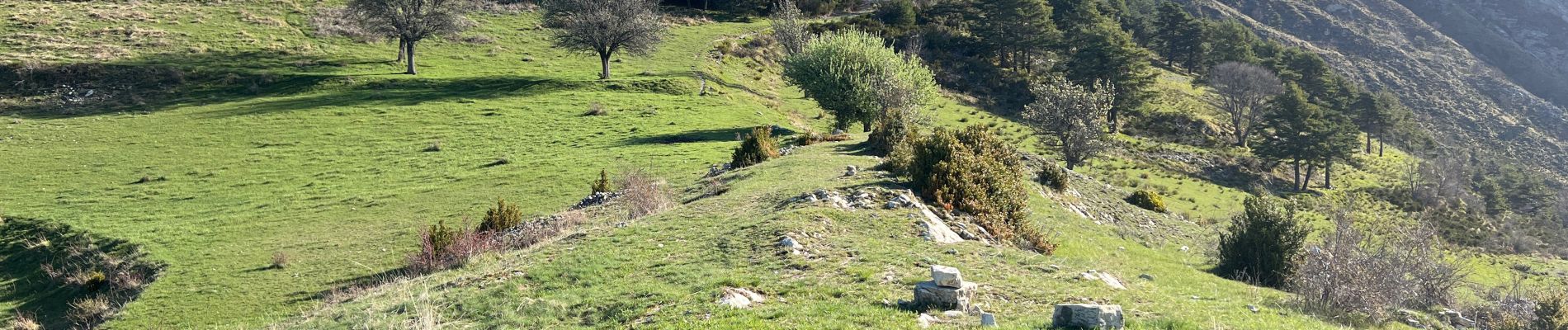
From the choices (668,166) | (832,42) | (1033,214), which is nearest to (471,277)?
(1033,214)

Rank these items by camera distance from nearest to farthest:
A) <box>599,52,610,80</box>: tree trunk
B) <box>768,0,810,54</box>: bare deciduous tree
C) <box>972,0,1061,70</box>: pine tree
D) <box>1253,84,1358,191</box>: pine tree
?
<box>599,52,610,80</box>: tree trunk, <box>1253,84,1358,191</box>: pine tree, <box>768,0,810,54</box>: bare deciduous tree, <box>972,0,1061,70</box>: pine tree

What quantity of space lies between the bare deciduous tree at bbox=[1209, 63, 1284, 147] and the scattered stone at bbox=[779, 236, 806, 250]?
3171 inches

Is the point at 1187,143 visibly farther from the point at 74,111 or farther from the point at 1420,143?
the point at 74,111

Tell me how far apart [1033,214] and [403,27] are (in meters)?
49.4

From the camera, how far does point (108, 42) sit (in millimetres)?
57281

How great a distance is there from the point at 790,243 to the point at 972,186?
27.5 ft

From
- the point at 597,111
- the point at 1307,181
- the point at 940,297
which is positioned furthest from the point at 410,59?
the point at 1307,181

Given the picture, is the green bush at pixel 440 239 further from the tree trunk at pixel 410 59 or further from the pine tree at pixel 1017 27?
the pine tree at pixel 1017 27

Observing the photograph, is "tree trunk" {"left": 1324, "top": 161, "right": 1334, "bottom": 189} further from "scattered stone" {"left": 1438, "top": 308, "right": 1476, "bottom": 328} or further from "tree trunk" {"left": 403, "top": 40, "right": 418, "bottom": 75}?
"tree trunk" {"left": 403, "top": 40, "right": 418, "bottom": 75}

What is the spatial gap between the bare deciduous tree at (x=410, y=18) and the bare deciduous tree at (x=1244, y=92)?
249 feet

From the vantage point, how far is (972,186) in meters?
21.4

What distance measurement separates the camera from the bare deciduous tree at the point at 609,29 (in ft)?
196

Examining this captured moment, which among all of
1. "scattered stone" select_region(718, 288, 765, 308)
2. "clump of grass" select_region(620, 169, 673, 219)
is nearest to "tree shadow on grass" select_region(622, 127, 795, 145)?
"clump of grass" select_region(620, 169, 673, 219)

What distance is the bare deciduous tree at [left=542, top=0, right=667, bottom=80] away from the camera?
196ft
